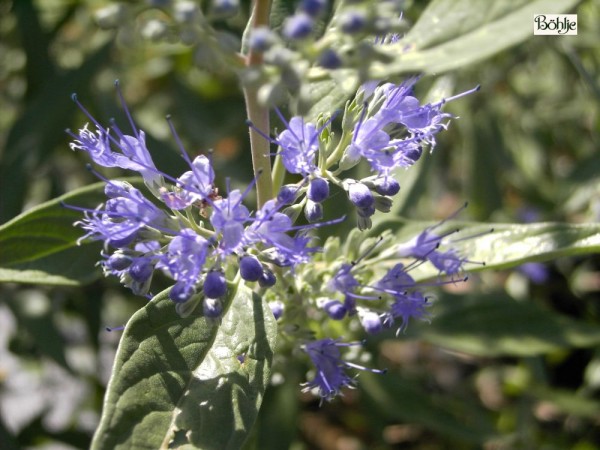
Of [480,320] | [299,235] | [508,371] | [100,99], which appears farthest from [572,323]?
[100,99]

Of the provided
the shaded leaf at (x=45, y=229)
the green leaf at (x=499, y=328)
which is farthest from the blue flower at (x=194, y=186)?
the green leaf at (x=499, y=328)

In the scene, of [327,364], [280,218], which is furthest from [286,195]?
[327,364]

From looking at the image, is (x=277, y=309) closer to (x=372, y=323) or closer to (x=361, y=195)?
(x=372, y=323)

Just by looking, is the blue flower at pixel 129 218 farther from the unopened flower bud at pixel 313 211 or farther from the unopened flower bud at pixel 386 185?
the unopened flower bud at pixel 386 185

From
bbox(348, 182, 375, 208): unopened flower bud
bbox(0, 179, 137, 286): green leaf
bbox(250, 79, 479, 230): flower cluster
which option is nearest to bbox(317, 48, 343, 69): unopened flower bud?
bbox(250, 79, 479, 230): flower cluster

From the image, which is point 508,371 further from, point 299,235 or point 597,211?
point 299,235
